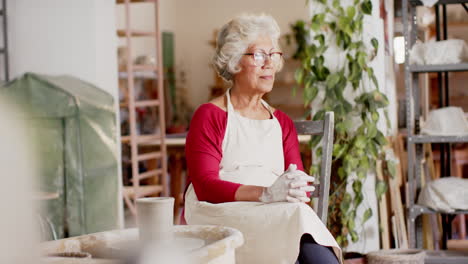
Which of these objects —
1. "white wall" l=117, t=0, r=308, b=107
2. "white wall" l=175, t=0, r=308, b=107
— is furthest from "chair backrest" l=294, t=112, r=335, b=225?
"white wall" l=175, t=0, r=308, b=107

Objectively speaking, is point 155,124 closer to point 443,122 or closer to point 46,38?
point 46,38

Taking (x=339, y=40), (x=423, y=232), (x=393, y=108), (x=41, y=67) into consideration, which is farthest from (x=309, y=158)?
(x=41, y=67)

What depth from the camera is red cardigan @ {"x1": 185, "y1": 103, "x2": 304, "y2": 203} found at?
191cm

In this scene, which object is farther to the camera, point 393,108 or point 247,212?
point 393,108

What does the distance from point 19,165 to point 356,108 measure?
10.3 ft

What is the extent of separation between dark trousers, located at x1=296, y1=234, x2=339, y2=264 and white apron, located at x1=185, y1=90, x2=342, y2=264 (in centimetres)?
3

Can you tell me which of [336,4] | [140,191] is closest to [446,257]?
[336,4]

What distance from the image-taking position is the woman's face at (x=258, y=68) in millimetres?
2158

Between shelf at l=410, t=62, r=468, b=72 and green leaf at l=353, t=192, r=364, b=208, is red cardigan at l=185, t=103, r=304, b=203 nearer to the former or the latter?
green leaf at l=353, t=192, r=364, b=208

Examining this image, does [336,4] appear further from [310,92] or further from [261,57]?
[261,57]

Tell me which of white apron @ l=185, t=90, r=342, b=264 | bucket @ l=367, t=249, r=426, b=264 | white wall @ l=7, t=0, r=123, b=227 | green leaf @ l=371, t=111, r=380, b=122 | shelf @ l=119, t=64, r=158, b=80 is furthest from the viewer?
shelf @ l=119, t=64, r=158, b=80

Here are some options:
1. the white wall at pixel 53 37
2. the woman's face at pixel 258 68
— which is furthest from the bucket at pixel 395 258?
the white wall at pixel 53 37

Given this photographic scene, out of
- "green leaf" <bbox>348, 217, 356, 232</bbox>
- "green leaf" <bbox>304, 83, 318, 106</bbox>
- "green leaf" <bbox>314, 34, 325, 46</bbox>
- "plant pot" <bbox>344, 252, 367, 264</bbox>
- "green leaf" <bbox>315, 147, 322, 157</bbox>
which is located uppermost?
"green leaf" <bbox>314, 34, 325, 46</bbox>

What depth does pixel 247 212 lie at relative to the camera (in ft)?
5.80
